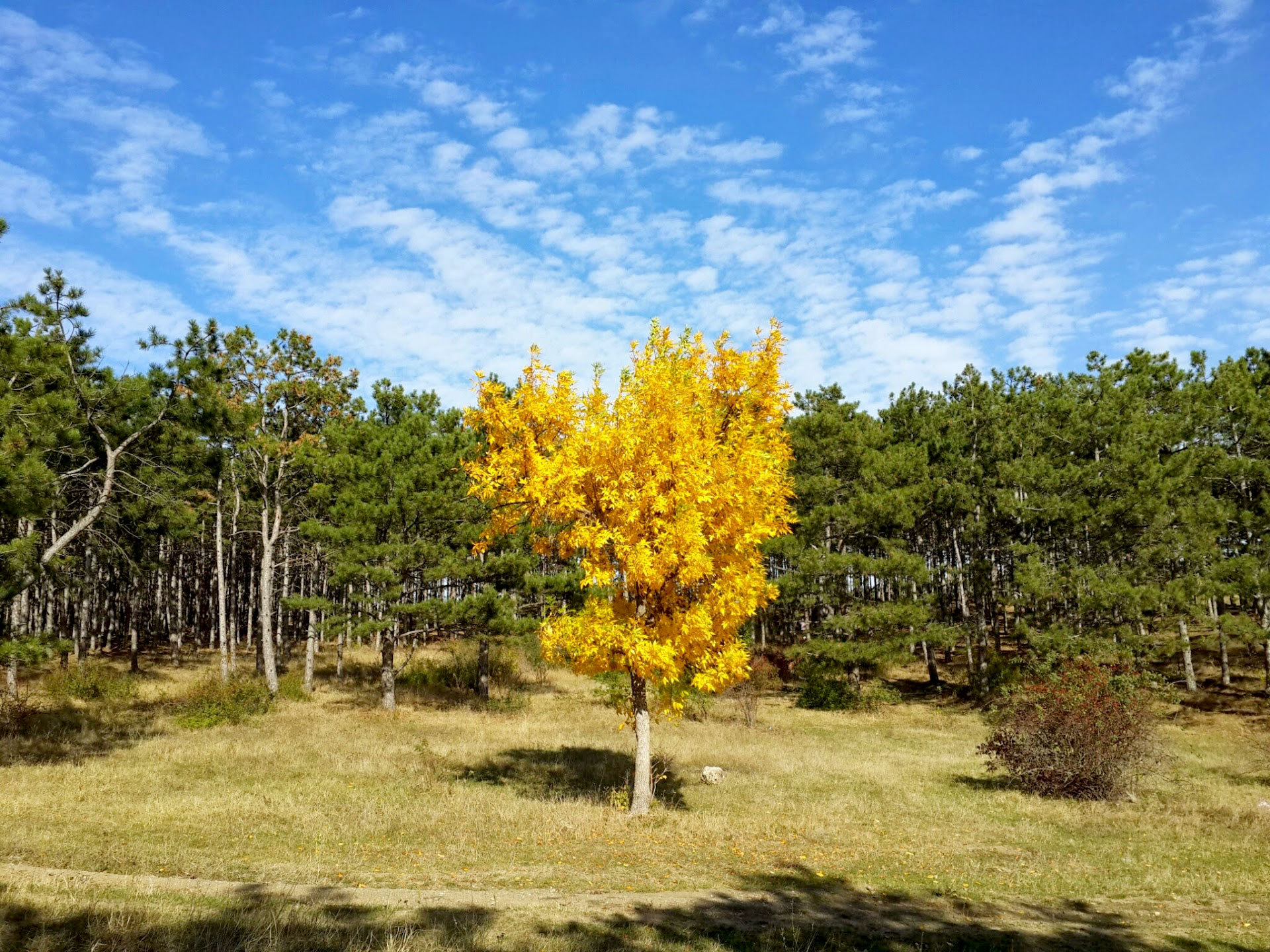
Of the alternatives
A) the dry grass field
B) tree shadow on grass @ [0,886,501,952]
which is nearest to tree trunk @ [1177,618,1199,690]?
the dry grass field

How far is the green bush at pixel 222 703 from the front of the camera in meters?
22.8

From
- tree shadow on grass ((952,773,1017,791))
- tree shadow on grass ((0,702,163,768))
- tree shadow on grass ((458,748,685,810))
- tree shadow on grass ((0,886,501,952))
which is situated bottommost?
tree shadow on grass ((952,773,1017,791))

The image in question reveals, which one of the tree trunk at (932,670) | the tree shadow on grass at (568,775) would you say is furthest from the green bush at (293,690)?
the tree trunk at (932,670)

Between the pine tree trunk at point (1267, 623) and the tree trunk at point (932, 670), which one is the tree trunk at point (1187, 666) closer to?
the pine tree trunk at point (1267, 623)

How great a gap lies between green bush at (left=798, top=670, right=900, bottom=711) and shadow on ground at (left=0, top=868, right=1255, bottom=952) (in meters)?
23.2

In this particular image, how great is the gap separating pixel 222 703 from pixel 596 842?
1651 centimetres

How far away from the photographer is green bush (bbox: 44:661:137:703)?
25.5 meters

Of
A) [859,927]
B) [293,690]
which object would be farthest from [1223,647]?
[293,690]

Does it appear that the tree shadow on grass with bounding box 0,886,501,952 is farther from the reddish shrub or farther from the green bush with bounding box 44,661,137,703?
the green bush with bounding box 44,661,137,703

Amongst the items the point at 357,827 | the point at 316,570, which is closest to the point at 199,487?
the point at 316,570

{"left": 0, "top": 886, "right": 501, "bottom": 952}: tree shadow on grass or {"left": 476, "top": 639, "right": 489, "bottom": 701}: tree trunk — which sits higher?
{"left": 0, "top": 886, "right": 501, "bottom": 952}: tree shadow on grass

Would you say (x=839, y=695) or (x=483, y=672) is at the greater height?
(x=483, y=672)

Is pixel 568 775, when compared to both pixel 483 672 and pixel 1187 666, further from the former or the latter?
pixel 1187 666

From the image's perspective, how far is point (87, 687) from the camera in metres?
25.9
